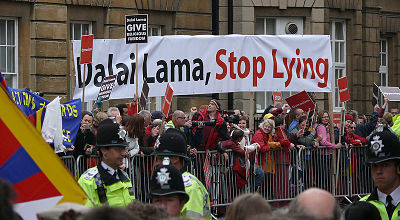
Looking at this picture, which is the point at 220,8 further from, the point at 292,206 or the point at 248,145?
the point at 292,206

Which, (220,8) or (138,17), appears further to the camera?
(220,8)

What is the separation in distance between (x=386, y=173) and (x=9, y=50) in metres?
16.2

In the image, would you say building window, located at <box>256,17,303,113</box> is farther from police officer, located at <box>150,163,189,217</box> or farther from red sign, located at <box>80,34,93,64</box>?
police officer, located at <box>150,163,189,217</box>

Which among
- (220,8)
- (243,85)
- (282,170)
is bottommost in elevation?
(282,170)

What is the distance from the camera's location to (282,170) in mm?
16453

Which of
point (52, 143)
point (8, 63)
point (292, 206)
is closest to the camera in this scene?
point (292, 206)

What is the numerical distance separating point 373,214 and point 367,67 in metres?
24.2

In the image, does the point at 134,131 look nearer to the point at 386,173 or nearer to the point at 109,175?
the point at 109,175

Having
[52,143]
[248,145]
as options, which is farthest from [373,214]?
[248,145]

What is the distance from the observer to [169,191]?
6.92 m

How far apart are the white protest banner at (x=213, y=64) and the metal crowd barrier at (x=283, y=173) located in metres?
1.79

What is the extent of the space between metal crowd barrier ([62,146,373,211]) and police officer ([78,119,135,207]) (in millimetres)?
5863

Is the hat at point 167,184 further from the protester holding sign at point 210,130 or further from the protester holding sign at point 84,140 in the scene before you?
the protester holding sign at point 210,130

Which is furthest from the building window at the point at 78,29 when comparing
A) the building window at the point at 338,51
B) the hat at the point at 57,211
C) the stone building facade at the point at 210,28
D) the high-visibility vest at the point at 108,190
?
the hat at the point at 57,211
